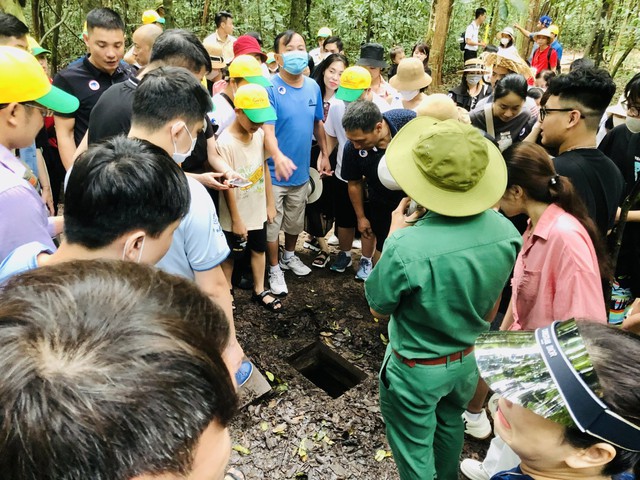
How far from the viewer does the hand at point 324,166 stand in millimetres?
4945

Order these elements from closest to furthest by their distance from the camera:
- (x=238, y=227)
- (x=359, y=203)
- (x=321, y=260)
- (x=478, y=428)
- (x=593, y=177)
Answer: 1. (x=593, y=177)
2. (x=478, y=428)
3. (x=238, y=227)
4. (x=359, y=203)
5. (x=321, y=260)

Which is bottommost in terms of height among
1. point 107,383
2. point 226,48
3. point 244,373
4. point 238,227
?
point 244,373

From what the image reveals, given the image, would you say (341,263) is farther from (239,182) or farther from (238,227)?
(239,182)

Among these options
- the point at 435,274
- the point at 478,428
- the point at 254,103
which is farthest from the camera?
Answer: the point at 254,103

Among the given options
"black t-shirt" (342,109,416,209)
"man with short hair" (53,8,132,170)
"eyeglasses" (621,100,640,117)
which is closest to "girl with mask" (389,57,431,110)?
"black t-shirt" (342,109,416,209)

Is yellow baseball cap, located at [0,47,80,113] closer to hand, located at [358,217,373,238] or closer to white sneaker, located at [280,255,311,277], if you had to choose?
hand, located at [358,217,373,238]

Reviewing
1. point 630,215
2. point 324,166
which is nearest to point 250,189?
point 324,166

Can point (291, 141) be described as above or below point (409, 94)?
below

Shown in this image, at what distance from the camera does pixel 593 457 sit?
112cm

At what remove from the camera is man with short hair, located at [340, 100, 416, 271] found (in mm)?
3643

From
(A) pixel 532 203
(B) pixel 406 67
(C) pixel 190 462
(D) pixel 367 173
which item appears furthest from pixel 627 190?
(C) pixel 190 462

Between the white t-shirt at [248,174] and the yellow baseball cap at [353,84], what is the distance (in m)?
1.33

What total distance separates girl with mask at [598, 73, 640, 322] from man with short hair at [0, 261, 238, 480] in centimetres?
332

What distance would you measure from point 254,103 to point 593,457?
10.0 ft
